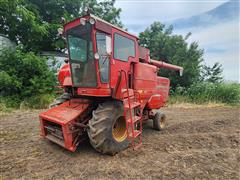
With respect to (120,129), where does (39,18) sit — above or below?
above

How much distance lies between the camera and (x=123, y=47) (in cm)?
412

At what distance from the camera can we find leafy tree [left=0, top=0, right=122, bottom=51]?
9.89 m

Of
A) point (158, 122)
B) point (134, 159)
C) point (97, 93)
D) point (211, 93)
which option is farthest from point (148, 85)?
point (211, 93)

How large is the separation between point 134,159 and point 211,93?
35.6 ft

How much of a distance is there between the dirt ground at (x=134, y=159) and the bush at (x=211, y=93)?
25.1ft

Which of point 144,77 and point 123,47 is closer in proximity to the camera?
point 123,47

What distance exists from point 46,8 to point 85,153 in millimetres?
12648

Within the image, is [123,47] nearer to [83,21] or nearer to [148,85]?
[83,21]

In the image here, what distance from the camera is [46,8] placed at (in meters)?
12.9

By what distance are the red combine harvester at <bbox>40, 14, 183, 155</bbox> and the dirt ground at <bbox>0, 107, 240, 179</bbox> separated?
26 centimetres

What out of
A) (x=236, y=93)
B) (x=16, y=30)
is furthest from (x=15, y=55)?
(x=236, y=93)

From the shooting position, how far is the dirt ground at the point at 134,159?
2.84 meters

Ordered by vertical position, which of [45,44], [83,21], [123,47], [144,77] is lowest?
[144,77]

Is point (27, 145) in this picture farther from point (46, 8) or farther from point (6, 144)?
point (46, 8)
